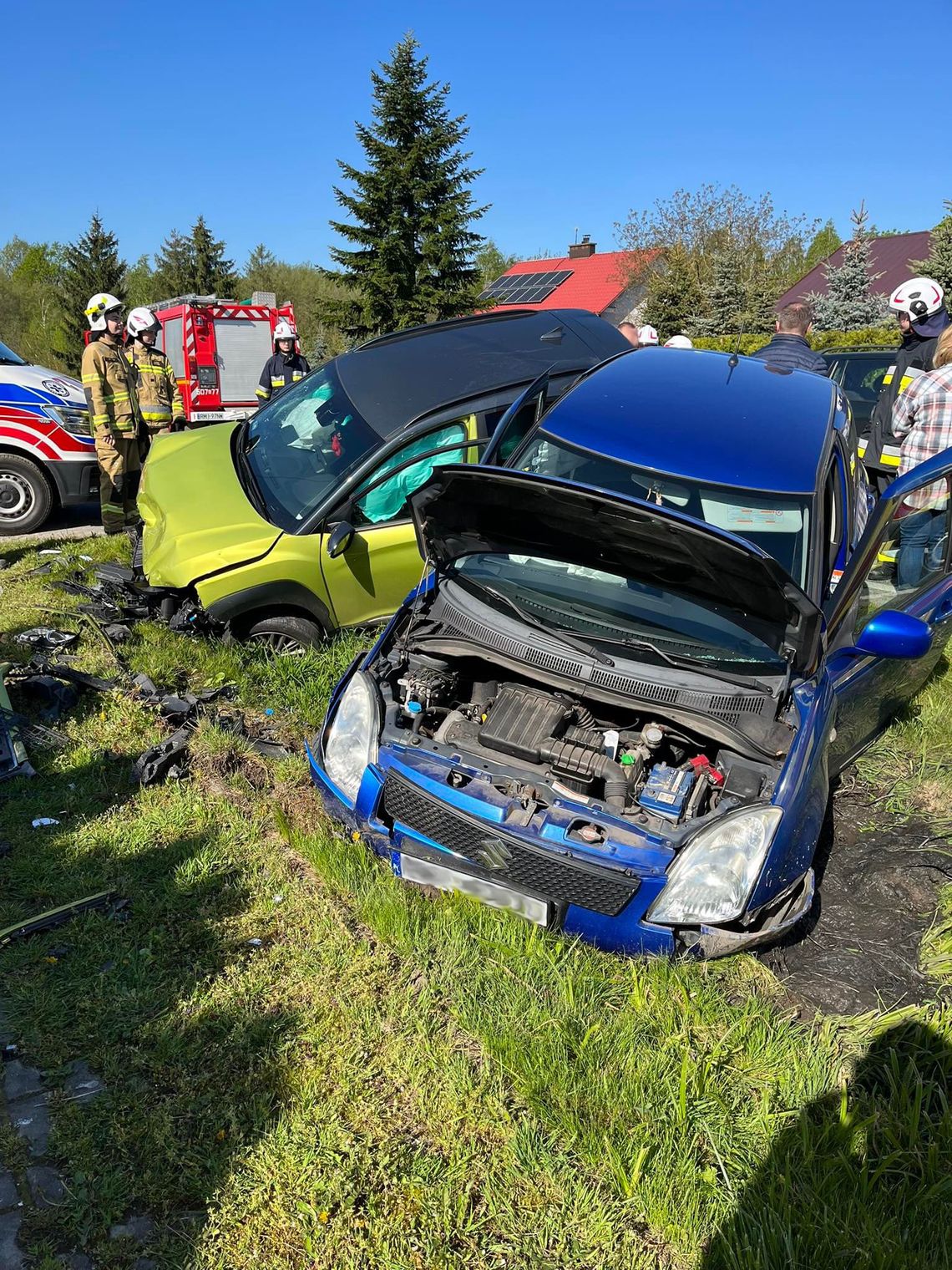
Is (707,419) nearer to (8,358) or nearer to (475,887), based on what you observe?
(475,887)

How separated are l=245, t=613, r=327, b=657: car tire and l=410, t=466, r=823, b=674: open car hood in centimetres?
146

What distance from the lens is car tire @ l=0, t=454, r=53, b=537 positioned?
7.76m

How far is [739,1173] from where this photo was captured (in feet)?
7.39

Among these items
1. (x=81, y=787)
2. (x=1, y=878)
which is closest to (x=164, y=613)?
(x=81, y=787)

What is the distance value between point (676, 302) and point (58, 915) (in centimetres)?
3235

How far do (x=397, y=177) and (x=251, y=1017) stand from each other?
2521cm

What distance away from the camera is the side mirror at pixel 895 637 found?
10.1 feet

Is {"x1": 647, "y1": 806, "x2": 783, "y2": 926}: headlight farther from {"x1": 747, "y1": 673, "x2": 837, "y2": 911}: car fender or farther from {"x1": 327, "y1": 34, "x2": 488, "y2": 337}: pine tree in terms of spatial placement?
{"x1": 327, "y1": 34, "x2": 488, "y2": 337}: pine tree

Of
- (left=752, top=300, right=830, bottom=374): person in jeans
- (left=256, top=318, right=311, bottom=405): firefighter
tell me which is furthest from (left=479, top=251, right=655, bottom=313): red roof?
(left=752, top=300, right=830, bottom=374): person in jeans

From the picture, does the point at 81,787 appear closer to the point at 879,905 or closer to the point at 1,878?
the point at 1,878

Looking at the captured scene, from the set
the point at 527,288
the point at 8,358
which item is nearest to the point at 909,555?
the point at 8,358

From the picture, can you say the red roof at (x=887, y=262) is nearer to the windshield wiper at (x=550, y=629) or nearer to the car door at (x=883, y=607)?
the car door at (x=883, y=607)

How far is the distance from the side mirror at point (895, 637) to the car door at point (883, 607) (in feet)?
0.48

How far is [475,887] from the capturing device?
292 centimetres
